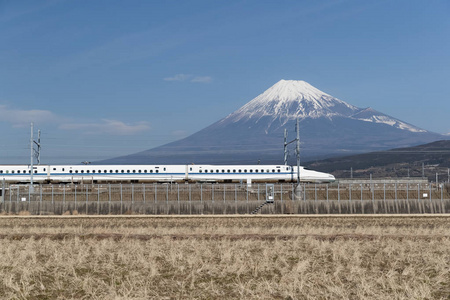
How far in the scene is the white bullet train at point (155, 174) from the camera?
93188 mm

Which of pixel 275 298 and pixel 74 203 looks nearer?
pixel 275 298

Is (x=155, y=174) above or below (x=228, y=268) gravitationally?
above

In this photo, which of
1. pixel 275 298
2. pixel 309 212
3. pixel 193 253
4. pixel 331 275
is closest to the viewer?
pixel 275 298

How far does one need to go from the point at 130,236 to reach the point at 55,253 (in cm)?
776

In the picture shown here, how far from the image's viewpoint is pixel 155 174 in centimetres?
9475

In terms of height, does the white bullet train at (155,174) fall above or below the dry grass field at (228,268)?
above

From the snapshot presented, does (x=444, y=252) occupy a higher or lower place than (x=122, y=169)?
lower

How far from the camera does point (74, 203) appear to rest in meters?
56.5

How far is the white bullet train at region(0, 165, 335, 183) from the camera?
306ft

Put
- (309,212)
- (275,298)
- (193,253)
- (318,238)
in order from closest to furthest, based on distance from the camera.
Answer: (275,298), (193,253), (318,238), (309,212)

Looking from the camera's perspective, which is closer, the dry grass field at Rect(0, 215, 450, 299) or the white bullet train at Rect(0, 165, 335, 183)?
the dry grass field at Rect(0, 215, 450, 299)

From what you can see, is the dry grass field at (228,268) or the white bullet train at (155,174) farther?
the white bullet train at (155,174)

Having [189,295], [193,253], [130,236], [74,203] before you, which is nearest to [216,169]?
[74,203]

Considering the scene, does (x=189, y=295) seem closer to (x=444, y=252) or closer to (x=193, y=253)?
(x=193, y=253)
